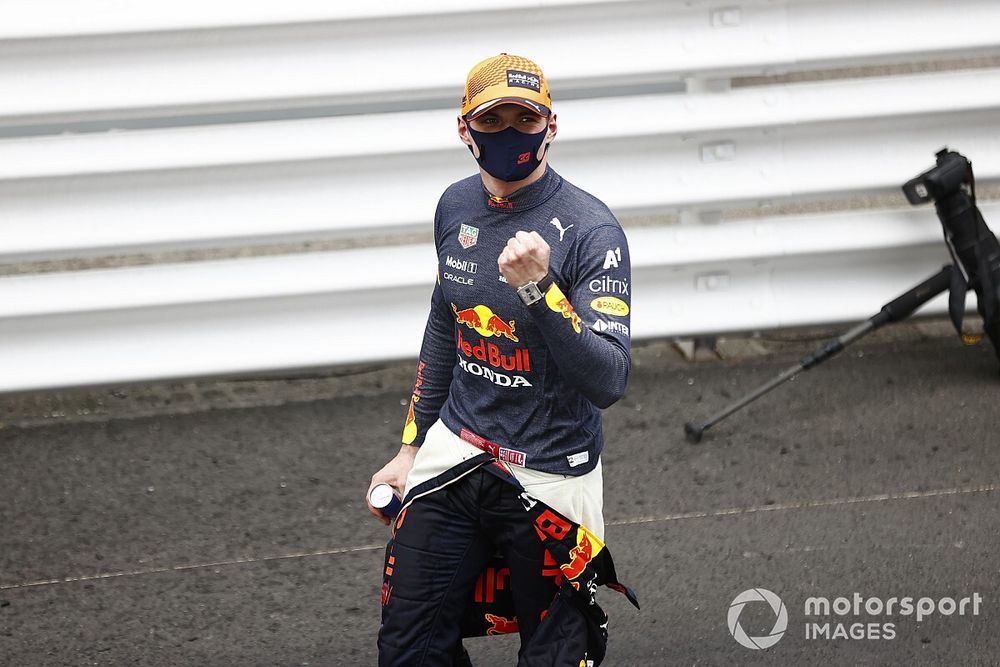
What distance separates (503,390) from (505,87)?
74 cm

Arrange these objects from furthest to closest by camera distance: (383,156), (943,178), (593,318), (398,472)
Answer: (383,156)
(943,178)
(398,472)
(593,318)

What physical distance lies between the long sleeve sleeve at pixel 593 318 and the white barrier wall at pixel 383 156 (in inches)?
107

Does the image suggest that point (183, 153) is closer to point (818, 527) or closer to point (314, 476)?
point (314, 476)

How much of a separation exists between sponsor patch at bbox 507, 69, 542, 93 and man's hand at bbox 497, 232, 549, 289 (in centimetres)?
43

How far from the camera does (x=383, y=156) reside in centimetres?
563

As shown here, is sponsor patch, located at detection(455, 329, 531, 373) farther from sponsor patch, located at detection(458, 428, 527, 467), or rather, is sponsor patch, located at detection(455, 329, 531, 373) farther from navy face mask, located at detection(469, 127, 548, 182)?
navy face mask, located at detection(469, 127, 548, 182)

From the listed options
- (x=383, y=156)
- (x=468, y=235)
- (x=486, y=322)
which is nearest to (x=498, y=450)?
(x=486, y=322)

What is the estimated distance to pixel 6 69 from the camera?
5418 millimetres

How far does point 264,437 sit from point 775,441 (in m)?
2.19

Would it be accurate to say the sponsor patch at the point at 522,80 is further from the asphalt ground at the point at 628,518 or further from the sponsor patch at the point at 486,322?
the asphalt ground at the point at 628,518

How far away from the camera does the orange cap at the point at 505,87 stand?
2961mm

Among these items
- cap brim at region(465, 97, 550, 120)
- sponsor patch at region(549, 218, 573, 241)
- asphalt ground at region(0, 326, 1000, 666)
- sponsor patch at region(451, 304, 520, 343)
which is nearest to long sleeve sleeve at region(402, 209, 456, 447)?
sponsor patch at region(451, 304, 520, 343)

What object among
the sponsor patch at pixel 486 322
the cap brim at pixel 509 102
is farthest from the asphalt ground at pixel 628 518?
the cap brim at pixel 509 102

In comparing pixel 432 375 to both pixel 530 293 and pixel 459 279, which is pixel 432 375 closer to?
pixel 459 279
